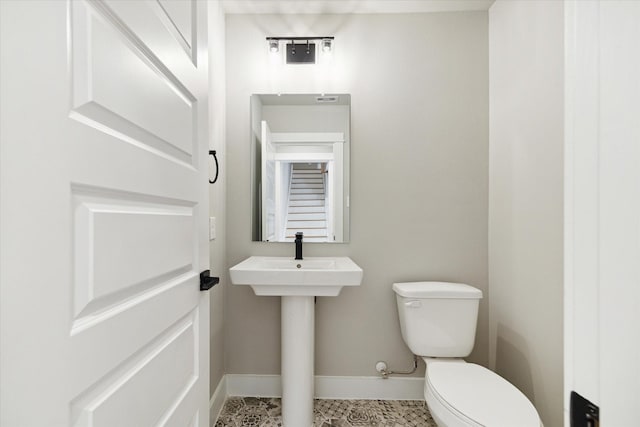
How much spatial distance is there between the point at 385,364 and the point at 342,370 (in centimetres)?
27

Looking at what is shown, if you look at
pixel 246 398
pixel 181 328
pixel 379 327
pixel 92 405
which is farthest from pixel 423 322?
pixel 92 405

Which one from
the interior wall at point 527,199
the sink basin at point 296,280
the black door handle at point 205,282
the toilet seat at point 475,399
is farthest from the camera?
the sink basin at point 296,280

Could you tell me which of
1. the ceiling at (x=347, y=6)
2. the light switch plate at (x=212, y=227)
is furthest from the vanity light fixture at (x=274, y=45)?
the light switch plate at (x=212, y=227)

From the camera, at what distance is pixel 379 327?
6.76 ft

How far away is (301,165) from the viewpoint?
83.0 inches

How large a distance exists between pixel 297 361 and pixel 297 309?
275mm

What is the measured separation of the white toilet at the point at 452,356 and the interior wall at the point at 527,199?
0.23 meters

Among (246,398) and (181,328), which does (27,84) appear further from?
(246,398)

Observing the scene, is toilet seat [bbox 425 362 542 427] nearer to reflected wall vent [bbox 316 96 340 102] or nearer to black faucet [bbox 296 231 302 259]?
black faucet [bbox 296 231 302 259]

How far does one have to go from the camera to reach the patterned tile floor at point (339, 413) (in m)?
1.79

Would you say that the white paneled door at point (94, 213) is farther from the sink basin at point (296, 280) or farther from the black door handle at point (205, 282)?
the sink basin at point (296, 280)

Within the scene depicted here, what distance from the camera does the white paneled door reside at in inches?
15.9

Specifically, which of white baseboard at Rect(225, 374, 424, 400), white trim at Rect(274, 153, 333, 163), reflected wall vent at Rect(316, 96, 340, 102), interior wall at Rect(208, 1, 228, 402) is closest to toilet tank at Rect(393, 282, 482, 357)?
white baseboard at Rect(225, 374, 424, 400)

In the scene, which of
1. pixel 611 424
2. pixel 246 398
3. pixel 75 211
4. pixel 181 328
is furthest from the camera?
pixel 246 398
